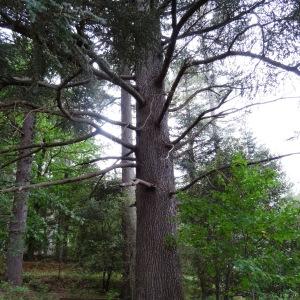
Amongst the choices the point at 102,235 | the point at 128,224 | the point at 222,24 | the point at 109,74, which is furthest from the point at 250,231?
the point at 102,235

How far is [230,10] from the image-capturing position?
180 inches

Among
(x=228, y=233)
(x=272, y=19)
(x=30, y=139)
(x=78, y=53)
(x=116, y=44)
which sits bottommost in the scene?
(x=228, y=233)

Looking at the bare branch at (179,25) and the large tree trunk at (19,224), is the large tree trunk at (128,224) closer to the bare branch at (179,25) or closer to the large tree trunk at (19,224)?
the large tree trunk at (19,224)

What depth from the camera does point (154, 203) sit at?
5.11 metres

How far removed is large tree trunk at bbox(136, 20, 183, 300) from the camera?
15.6 ft

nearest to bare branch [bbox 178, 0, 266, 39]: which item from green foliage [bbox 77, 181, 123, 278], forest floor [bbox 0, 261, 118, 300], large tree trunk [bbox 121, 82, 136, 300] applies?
large tree trunk [bbox 121, 82, 136, 300]

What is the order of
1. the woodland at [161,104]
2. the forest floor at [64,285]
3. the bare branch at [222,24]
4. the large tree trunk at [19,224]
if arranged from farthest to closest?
the forest floor at [64,285] → the large tree trunk at [19,224] → the bare branch at [222,24] → the woodland at [161,104]

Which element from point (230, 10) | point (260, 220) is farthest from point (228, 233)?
point (230, 10)

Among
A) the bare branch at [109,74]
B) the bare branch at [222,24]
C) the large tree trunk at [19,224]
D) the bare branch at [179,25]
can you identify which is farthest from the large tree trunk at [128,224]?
the bare branch at [179,25]

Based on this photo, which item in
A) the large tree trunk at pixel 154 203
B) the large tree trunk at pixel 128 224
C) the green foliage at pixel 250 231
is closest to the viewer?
the green foliage at pixel 250 231

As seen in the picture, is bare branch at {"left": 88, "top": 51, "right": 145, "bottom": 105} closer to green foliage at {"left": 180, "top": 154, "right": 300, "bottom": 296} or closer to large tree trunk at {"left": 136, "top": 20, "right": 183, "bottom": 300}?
large tree trunk at {"left": 136, "top": 20, "right": 183, "bottom": 300}

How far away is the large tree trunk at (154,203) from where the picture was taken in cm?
477

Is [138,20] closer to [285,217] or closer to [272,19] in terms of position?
[272,19]

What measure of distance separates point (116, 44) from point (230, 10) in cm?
167
